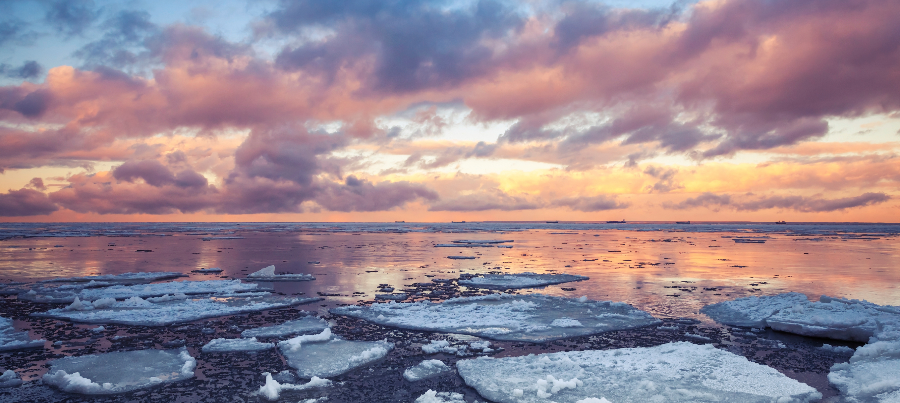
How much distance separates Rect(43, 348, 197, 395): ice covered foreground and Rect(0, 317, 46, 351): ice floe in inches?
57.8

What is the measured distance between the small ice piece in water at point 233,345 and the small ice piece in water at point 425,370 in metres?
2.86

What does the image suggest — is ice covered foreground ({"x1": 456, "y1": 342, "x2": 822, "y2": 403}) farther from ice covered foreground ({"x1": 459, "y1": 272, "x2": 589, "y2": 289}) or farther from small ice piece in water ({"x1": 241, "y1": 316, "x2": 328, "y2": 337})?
ice covered foreground ({"x1": 459, "y1": 272, "x2": 589, "y2": 289})

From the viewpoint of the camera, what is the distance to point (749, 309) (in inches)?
433

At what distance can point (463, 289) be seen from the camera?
600 inches

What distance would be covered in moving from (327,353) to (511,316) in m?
4.53

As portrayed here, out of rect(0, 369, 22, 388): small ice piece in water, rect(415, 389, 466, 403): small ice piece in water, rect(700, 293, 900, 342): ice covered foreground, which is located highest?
rect(700, 293, 900, 342): ice covered foreground

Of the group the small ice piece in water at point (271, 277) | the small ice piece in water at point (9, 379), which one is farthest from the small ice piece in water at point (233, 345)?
the small ice piece in water at point (271, 277)

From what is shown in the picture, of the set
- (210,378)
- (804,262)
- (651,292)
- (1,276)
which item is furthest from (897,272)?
(1,276)

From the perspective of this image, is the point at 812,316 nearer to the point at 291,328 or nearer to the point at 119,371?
the point at 291,328

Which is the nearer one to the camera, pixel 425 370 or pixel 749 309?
pixel 425 370

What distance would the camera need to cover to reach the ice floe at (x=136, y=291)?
13023 millimetres

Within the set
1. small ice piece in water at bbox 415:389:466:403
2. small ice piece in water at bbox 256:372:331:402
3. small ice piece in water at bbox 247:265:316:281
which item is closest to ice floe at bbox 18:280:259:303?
small ice piece in water at bbox 247:265:316:281

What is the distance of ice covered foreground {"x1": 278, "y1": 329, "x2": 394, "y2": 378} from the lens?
7.13 m

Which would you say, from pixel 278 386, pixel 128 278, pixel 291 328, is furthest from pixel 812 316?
pixel 128 278
